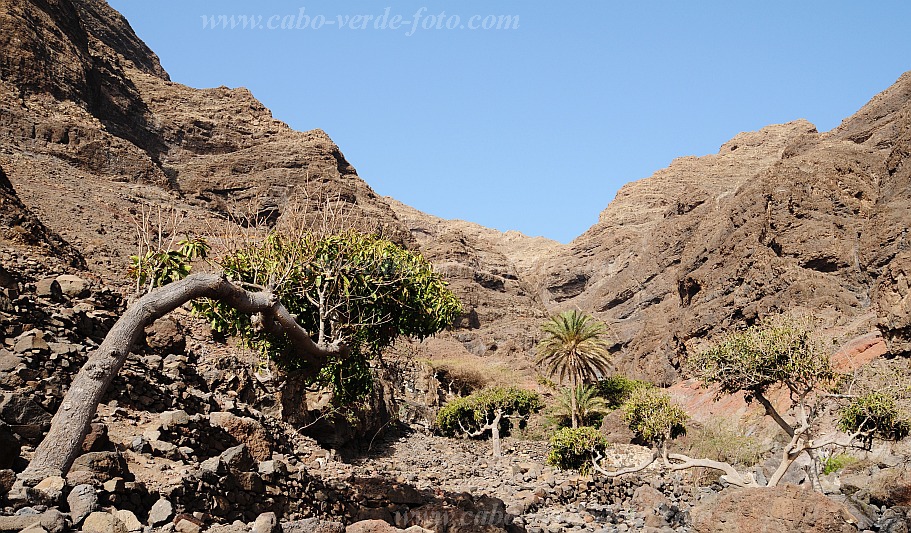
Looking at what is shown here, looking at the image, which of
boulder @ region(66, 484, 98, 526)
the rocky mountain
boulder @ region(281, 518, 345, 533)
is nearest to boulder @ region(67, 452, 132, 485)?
boulder @ region(66, 484, 98, 526)

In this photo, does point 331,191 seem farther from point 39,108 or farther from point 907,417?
point 907,417

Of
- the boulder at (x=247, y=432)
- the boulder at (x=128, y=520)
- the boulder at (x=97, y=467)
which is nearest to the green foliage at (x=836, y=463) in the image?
the boulder at (x=247, y=432)

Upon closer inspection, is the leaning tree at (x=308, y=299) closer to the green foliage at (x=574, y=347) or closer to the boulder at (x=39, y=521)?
the boulder at (x=39, y=521)

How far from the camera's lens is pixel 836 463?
20.0 metres

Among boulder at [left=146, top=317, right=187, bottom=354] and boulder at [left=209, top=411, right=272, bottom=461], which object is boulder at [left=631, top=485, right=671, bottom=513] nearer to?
boulder at [left=209, top=411, right=272, bottom=461]

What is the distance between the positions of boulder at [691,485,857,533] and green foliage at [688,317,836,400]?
669 cm

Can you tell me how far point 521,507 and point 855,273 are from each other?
3541 cm

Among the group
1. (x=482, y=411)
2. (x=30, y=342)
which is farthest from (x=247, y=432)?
(x=482, y=411)

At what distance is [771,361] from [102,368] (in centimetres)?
1503

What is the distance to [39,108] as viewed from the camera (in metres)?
61.3

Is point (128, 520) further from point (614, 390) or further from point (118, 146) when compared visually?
point (118, 146)

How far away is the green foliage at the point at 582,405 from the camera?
40.3 m

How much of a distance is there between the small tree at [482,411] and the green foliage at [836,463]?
22228 millimetres

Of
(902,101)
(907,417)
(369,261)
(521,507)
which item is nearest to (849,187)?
(902,101)
